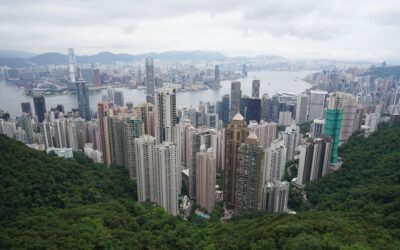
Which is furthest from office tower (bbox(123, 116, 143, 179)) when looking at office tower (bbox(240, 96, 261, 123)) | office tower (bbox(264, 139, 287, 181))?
office tower (bbox(240, 96, 261, 123))

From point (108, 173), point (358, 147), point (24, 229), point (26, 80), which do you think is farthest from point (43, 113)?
point (358, 147)

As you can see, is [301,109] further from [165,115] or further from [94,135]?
[94,135]

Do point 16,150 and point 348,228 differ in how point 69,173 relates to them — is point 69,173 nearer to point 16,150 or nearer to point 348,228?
point 16,150

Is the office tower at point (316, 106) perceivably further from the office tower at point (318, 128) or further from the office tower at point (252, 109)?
the office tower at point (318, 128)

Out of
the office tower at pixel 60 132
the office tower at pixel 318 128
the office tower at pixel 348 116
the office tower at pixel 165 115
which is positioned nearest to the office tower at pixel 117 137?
the office tower at pixel 165 115

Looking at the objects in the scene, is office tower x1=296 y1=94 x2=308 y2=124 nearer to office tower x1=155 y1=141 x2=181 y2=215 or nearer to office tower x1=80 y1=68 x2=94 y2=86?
office tower x1=155 y1=141 x2=181 y2=215

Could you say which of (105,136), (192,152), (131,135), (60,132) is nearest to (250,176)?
(192,152)
